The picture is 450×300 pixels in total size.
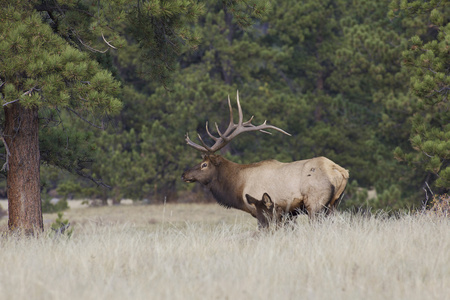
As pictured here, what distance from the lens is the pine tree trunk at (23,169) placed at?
8422mm

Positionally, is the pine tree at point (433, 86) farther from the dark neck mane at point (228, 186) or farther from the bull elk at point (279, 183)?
the dark neck mane at point (228, 186)

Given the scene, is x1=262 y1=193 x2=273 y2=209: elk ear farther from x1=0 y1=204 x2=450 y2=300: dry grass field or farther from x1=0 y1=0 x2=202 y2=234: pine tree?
x1=0 y1=0 x2=202 y2=234: pine tree

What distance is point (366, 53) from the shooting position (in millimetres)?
18750

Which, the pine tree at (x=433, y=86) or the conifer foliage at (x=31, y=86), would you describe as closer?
the conifer foliage at (x=31, y=86)

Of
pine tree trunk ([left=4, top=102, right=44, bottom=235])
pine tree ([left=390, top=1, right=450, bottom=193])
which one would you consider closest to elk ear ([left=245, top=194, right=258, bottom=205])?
pine tree trunk ([left=4, top=102, right=44, bottom=235])

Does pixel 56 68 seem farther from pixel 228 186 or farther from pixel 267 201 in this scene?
pixel 267 201

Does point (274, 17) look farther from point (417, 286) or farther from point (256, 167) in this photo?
point (417, 286)

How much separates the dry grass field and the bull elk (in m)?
1.65

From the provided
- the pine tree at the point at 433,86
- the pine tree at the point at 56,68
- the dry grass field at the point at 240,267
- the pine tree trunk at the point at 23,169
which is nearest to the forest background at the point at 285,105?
the pine tree at the point at 433,86

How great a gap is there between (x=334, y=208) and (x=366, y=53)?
10694 millimetres

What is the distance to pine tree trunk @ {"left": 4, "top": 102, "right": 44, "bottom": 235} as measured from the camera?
8422mm

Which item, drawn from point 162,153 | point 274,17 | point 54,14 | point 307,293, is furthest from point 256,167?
point 274,17

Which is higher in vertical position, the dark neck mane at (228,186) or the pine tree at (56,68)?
the pine tree at (56,68)

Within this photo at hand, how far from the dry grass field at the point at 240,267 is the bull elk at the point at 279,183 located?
1653 mm
